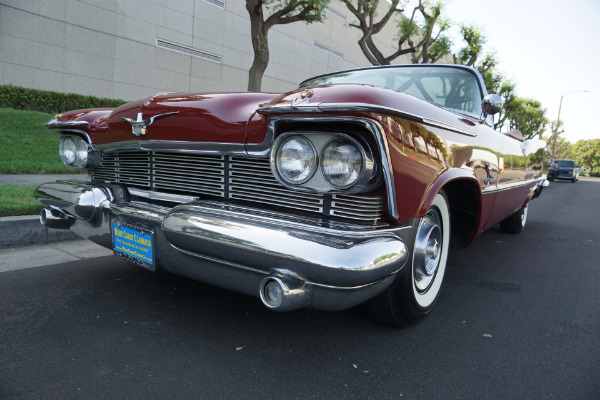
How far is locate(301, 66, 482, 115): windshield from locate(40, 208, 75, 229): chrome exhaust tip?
2214 millimetres

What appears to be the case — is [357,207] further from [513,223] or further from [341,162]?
[513,223]

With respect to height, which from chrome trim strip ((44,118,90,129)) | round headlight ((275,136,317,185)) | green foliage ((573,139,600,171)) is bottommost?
round headlight ((275,136,317,185))

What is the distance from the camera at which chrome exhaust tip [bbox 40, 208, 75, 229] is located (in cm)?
253

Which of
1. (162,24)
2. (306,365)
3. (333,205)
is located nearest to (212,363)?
(306,365)

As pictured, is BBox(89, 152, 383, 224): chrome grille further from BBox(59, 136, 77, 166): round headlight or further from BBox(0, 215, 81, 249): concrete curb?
BBox(0, 215, 81, 249): concrete curb

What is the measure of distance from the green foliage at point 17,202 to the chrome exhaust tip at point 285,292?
3278 millimetres

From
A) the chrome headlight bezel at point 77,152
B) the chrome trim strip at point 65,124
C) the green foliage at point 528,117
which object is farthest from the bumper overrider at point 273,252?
the green foliage at point 528,117

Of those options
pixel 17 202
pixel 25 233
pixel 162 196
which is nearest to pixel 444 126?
pixel 162 196

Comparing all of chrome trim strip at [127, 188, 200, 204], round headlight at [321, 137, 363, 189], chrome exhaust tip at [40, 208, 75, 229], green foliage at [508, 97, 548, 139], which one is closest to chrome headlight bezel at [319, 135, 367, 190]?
round headlight at [321, 137, 363, 189]

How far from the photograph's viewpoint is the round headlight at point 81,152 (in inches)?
109

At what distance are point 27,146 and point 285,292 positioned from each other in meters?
8.05

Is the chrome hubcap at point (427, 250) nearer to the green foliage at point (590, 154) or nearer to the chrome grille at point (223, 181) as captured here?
the chrome grille at point (223, 181)

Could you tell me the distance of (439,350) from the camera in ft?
6.97

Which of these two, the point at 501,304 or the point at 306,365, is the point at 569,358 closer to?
the point at 501,304
